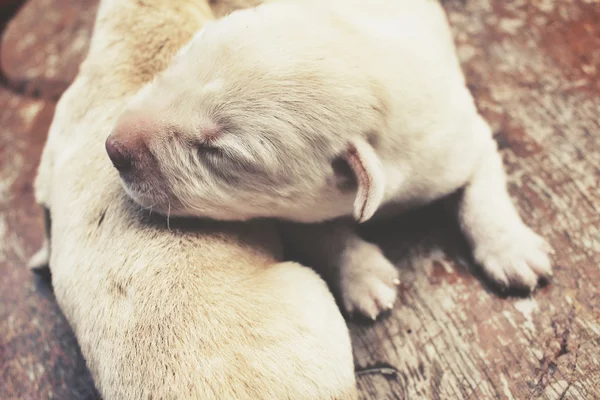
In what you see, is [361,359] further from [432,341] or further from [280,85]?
[280,85]

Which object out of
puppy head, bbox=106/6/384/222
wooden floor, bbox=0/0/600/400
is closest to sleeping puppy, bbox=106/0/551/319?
puppy head, bbox=106/6/384/222

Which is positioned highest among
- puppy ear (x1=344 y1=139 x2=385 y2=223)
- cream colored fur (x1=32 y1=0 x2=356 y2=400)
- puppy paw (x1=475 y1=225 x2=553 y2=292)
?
puppy ear (x1=344 y1=139 x2=385 y2=223)

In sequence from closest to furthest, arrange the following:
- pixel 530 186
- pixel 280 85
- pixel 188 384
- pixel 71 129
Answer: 1. pixel 188 384
2. pixel 280 85
3. pixel 71 129
4. pixel 530 186

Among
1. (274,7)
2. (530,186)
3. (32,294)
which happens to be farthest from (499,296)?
(32,294)

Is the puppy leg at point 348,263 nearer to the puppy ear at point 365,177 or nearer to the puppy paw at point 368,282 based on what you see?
the puppy paw at point 368,282

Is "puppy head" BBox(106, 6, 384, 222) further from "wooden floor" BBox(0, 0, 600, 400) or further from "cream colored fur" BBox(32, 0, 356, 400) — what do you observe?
"wooden floor" BBox(0, 0, 600, 400)

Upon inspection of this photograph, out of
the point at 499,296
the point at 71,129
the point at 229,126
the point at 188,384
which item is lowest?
the point at 499,296

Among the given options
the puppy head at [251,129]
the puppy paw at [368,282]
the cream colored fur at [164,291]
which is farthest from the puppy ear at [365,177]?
the puppy paw at [368,282]
